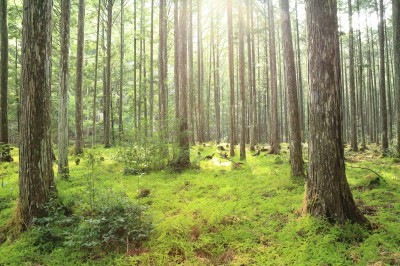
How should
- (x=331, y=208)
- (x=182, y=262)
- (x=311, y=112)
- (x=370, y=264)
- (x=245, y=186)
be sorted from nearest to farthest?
(x=370, y=264) → (x=182, y=262) → (x=331, y=208) → (x=311, y=112) → (x=245, y=186)

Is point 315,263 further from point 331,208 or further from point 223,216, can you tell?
point 223,216

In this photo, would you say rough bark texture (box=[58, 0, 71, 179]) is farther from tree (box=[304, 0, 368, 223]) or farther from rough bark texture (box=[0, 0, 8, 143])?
tree (box=[304, 0, 368, 223])

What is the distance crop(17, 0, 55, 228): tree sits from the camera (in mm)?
4605

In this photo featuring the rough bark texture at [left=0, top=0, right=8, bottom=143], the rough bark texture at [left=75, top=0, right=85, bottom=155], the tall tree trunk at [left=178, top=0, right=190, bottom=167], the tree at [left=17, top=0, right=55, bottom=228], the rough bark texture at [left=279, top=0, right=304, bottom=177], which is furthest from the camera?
the rough bark texture at [left=75, top=0, right=85, bottom=155]

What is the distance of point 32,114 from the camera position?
4621 millimetres

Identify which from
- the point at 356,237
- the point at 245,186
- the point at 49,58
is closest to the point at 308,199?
the point at 356,237

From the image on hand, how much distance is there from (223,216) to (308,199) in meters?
1.60

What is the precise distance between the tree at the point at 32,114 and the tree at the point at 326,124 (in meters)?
4.79

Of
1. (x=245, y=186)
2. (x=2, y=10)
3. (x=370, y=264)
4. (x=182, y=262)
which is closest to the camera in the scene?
(x=370, y=264)

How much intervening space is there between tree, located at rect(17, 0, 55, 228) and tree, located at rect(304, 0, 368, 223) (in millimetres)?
4791

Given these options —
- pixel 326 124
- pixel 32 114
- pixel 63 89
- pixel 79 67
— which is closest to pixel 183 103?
pixel 63 89

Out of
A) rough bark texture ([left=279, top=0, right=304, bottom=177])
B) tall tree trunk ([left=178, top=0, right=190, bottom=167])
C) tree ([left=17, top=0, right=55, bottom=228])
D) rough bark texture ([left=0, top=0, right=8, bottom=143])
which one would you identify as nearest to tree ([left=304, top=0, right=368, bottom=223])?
rough bark texture ([left=279, top=0, right=304, bottom=177])

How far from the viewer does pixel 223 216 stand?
16.6 feet

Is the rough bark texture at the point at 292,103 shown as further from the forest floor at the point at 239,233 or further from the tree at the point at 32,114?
the tree at the point at 32,114
